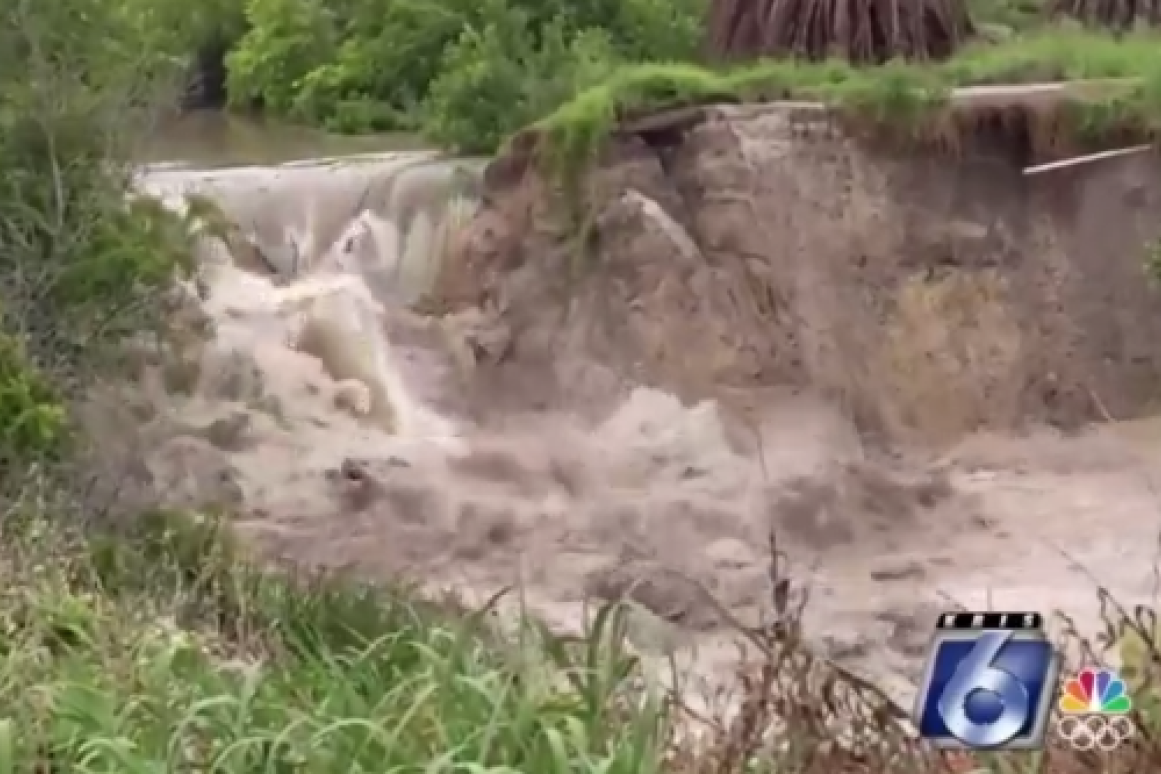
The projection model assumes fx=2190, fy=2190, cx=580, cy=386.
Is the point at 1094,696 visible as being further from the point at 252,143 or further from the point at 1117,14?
the point at 252,143

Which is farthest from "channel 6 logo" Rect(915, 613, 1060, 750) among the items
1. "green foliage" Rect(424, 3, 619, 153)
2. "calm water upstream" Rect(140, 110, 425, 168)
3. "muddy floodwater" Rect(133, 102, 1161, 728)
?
"calm water upstream" Rect(140, 110, 425, 168)

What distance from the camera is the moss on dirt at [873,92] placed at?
13.2m

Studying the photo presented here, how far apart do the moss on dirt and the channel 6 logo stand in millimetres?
9582

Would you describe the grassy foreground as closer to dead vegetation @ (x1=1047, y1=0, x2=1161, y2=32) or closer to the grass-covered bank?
the grass-covered bank

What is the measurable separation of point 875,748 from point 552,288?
30.8 feet

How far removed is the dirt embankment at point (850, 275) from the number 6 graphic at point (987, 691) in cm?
928

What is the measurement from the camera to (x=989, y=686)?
3.86m

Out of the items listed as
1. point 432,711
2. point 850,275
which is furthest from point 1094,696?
point 850,275

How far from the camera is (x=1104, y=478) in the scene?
12055 mm

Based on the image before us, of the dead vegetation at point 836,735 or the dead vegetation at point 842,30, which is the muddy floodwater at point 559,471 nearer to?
the dead vegetation at point 842,30

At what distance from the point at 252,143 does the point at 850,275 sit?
30.7 ft

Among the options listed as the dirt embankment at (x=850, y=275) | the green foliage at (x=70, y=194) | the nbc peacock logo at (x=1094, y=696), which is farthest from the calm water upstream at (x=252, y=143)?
the nbc peacock logo at (x=1094, y=696)

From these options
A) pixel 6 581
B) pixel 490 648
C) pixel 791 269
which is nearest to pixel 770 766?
pixel 490 648

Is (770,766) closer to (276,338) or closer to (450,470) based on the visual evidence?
(450,470)
